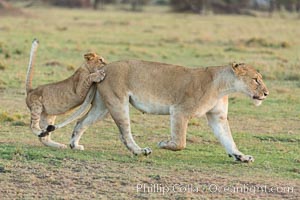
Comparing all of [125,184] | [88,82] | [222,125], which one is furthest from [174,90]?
[125,184]

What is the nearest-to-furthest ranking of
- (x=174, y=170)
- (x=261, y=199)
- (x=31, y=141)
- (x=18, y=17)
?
(x=261, y=199) < (x=174, y=170) < (x=31, y=141) < (x=18, y=17)

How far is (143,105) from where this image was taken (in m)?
8.12

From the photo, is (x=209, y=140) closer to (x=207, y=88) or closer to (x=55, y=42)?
(x=207, y=88)

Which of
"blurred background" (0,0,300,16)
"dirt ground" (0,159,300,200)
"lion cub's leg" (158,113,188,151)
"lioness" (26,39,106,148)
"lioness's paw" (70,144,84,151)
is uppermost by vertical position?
"blurred background" (0,0,300,16)

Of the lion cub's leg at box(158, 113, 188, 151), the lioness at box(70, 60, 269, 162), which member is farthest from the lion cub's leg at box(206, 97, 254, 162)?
the lion cub's leg at box(158, 113, 188, 151)

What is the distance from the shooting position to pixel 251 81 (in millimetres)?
8109

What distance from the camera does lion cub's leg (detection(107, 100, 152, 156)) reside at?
805 centimetres

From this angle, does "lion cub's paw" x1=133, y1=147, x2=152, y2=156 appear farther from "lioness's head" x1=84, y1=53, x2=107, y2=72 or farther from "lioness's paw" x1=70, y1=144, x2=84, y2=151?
"lioness's head" x1=84, y1=53, x2=107, y2=72

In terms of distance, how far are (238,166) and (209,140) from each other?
1781mm

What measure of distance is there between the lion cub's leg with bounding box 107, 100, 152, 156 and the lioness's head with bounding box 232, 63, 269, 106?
3.87ft

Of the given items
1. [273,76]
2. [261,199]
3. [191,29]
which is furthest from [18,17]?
[261,199]

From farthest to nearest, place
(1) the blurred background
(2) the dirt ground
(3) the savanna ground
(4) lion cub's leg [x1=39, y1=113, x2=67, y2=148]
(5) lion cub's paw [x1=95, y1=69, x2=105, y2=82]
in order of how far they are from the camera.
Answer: (1) the blurred background
(4) lion cub's leg [x1=39, y1=113, x2=67, y2=148]
(5) lion cub's paw [x1=95, y1=69, x2=105, y2=82]
(3) the savanna ground
(2) the dirt ground

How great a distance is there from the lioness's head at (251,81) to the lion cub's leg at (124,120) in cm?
118

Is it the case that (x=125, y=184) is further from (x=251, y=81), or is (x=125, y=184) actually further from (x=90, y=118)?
(x=251, y=81)
